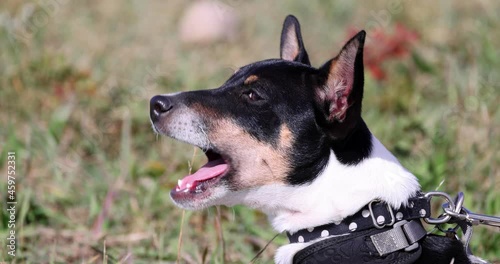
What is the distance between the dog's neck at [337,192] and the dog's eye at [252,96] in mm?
335

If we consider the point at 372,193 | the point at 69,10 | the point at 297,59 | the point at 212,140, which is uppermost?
the point at 69,10

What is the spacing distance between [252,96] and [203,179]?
1.19ft

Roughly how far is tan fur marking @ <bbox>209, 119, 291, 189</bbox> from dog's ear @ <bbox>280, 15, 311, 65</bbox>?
21.1 inches

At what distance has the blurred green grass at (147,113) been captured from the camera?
3.97m

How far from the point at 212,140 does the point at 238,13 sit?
17.9 ft

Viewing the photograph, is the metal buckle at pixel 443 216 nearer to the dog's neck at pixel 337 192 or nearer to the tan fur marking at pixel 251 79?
the dog's neck at pixel 337 192

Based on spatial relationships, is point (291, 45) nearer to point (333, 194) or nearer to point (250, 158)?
point (250, 158)

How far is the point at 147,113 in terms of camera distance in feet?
17.4

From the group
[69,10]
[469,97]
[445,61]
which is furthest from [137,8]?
[469,97]

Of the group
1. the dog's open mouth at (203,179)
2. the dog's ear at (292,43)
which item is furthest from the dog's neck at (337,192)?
the dog's ear at (292,43)

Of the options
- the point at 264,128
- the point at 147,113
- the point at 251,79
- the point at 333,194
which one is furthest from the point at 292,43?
the point at 147,113

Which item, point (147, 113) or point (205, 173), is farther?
point (147, 113)

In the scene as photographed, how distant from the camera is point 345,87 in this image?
2.70m

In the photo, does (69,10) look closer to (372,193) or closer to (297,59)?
(297,59)
